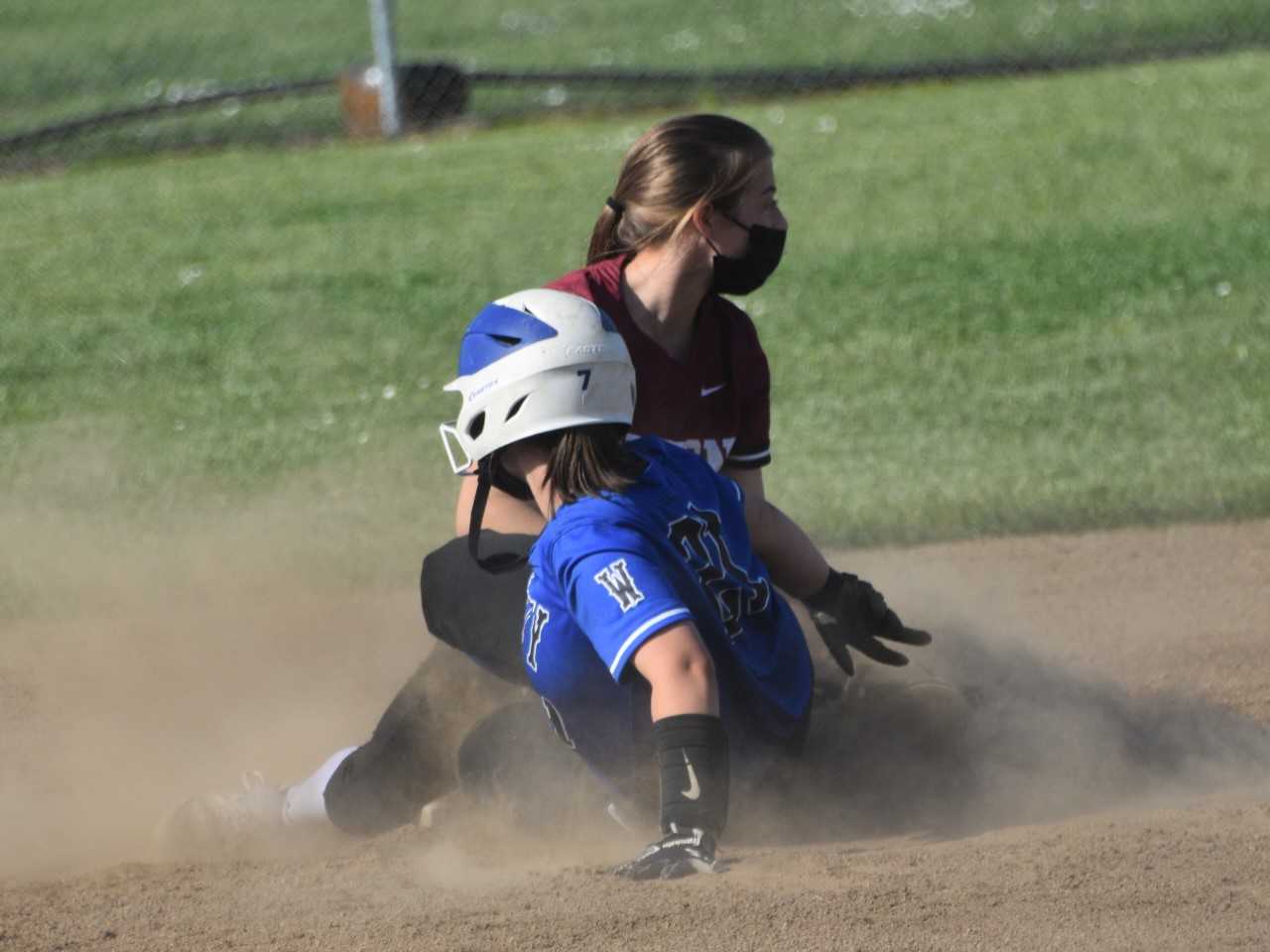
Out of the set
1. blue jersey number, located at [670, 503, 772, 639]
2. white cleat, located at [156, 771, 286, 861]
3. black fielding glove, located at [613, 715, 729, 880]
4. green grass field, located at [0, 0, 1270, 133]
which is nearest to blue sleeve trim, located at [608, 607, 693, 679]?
black fielding glove, located at [613, 715, 729, 880]

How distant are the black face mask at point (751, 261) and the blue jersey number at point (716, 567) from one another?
810 millimetres

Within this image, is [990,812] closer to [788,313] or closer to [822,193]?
[788,313]

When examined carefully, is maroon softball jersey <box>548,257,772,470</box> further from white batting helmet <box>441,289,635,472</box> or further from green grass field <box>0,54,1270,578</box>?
green grass field <box>0,54,1270,578</box>

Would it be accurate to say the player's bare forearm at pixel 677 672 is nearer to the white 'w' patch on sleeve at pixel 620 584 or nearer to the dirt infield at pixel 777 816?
the white 'w' patch on sleeve at pixel 620 584

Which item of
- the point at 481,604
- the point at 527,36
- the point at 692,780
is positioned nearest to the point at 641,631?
the point at 692,780

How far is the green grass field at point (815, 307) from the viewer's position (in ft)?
23.8

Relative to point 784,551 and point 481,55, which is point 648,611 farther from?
point 481,55

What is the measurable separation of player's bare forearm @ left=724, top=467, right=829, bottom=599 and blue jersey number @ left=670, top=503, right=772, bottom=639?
1.77 ft

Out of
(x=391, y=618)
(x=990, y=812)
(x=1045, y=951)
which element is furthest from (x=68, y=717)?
(x=1045, y=951)

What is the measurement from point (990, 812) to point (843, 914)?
980 millimetres

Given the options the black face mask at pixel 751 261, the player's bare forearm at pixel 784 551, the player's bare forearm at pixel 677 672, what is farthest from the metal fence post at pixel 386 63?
the player's bare forearm at pixel 677 672

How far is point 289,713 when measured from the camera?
531cm

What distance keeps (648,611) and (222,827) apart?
149 centimetres

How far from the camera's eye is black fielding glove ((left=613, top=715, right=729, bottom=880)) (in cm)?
339
